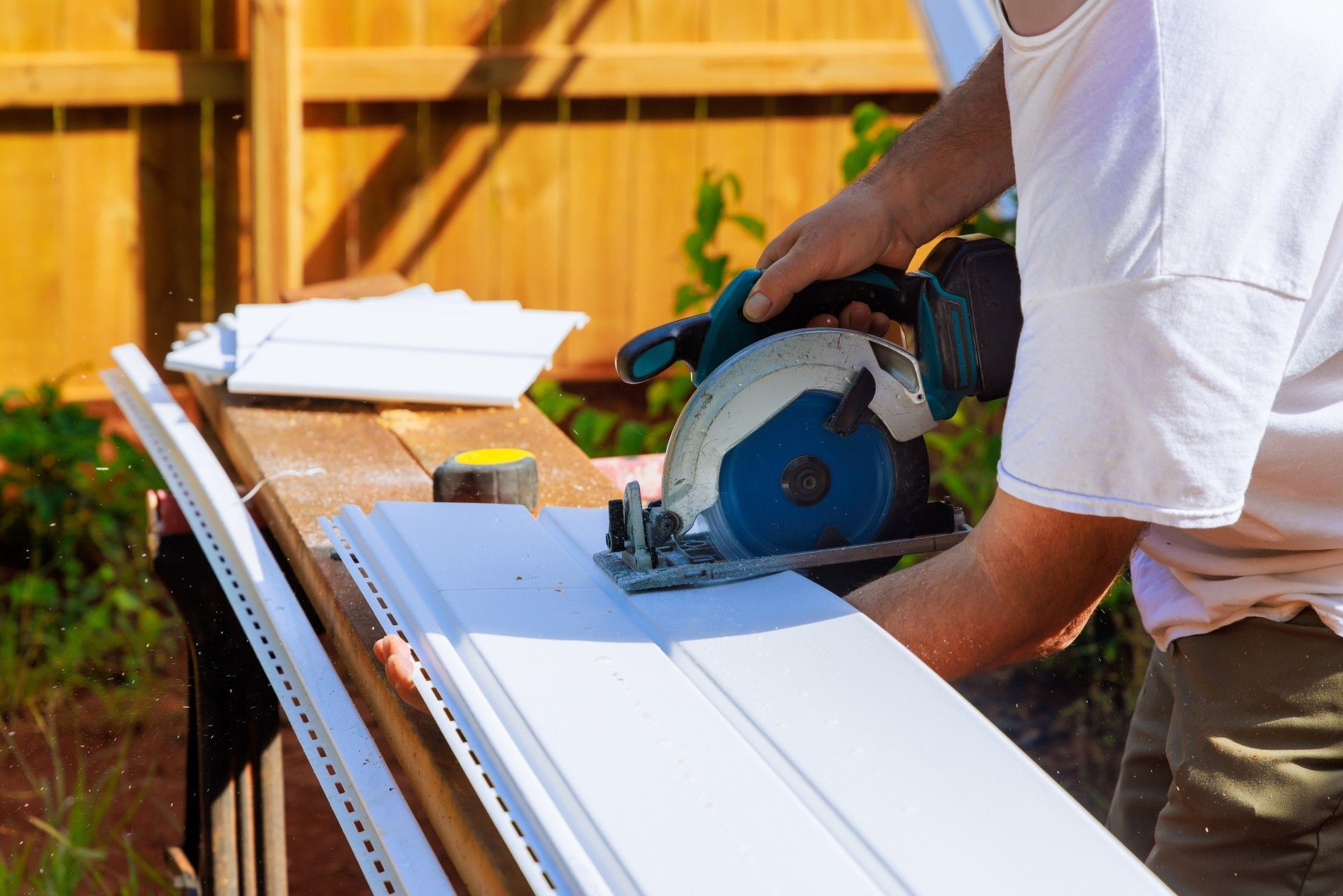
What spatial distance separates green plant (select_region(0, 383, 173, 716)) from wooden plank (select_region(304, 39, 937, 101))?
1421mm

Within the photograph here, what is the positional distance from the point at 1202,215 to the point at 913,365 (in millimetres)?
526

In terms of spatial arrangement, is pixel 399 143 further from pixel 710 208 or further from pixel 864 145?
pixel 864 145

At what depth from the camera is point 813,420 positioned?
1652 millimetres

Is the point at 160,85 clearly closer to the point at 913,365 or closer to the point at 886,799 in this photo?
the point at 913,365

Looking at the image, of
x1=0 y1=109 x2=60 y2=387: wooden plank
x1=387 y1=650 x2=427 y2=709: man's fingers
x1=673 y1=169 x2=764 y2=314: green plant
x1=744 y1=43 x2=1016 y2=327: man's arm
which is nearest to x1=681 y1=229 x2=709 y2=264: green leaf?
x1=673 y1=169 x2=764 y2=314: green plant

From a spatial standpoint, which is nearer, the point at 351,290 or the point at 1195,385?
the point at 1195,385

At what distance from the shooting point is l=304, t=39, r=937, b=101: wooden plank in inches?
185

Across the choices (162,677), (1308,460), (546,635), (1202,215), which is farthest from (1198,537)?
(162,677)

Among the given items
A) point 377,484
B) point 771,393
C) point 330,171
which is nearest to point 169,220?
point 330,171

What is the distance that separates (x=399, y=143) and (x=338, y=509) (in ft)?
9.89

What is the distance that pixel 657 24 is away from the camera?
16.3 ft

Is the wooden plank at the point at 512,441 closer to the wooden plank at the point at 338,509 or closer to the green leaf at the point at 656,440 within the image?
the wooden plank at the point at 338,509

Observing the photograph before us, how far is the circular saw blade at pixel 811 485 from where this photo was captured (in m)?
1.65

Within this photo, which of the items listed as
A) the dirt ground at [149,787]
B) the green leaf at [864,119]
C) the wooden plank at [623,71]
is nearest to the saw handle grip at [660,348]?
the dirt ground at [149,787]
